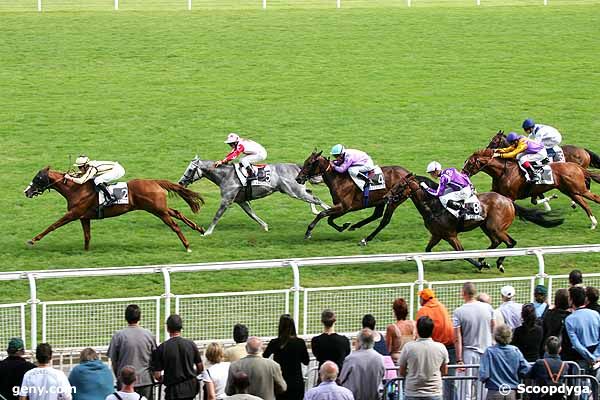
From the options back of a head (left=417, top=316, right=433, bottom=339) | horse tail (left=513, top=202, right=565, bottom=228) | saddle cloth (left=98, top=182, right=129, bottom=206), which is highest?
saddle cloth (left=98, top=182, right=129, bottom=206)

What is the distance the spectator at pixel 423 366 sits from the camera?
11.4 meters

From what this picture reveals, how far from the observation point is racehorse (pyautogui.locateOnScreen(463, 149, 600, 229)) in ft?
67.9

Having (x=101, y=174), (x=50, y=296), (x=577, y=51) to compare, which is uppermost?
(x=577, y=51)

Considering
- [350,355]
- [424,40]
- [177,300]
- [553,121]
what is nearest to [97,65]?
[424,40]

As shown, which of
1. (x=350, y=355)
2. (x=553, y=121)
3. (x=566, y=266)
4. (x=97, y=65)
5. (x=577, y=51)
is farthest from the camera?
(x=577, y=51)

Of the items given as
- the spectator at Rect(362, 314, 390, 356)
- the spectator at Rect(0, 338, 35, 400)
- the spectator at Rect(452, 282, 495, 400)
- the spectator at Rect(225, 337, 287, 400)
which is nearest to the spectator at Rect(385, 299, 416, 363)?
the spectator at Rect(362, 314, 390, 356)

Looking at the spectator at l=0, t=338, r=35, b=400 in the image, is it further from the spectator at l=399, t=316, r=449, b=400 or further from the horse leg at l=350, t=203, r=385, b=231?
the horse leg at l=350, t=203, r=385, b=231

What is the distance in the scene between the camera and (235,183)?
20906 mm

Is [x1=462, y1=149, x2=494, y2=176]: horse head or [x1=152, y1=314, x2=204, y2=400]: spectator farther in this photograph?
[x1=462, y1=149, x2=494, y2=176]: horse head

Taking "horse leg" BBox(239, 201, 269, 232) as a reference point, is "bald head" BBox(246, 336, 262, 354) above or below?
below

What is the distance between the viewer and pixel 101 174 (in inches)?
776

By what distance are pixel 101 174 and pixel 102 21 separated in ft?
62.6

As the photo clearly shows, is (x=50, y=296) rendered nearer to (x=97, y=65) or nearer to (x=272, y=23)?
(x=97, y=65)

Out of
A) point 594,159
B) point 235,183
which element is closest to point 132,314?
point 235,183
